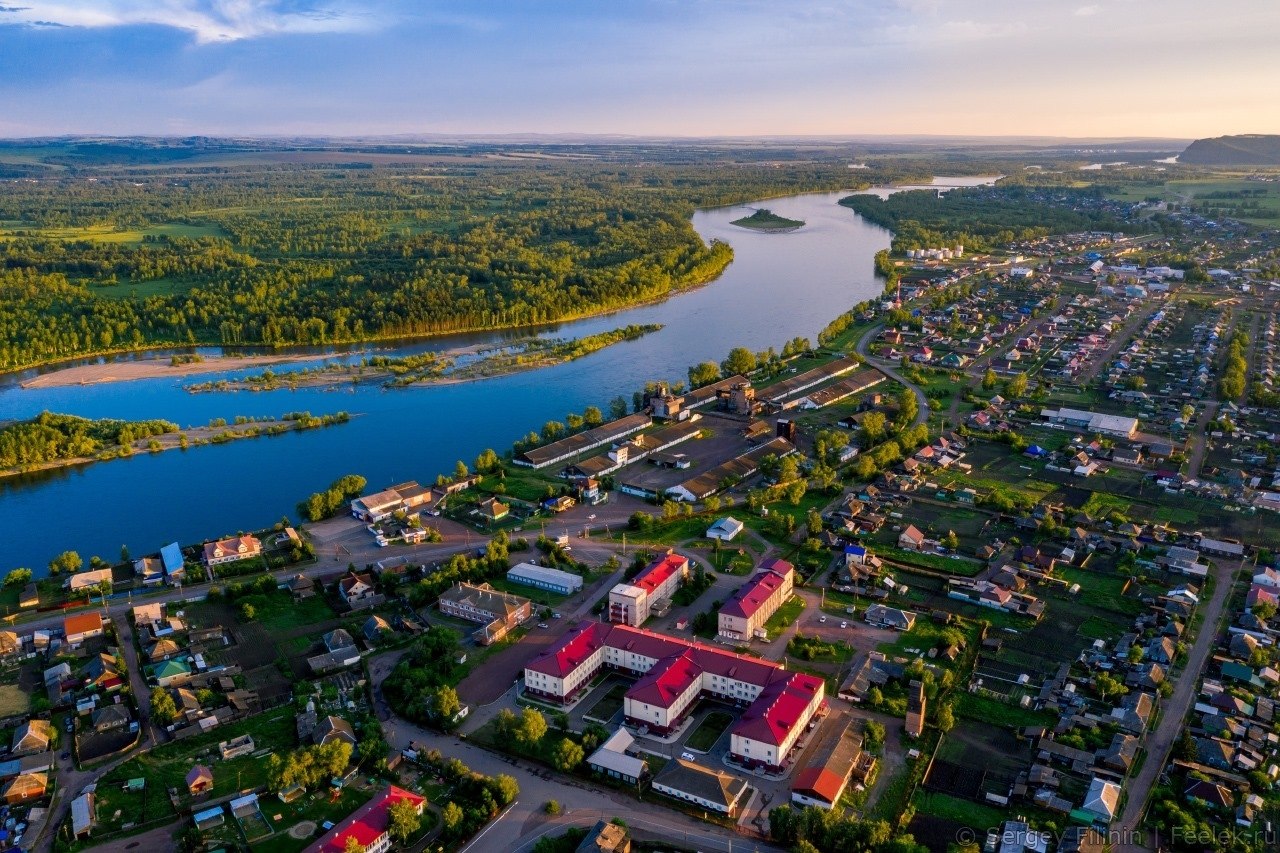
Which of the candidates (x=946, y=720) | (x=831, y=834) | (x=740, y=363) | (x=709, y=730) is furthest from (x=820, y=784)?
(x=740, y=363)

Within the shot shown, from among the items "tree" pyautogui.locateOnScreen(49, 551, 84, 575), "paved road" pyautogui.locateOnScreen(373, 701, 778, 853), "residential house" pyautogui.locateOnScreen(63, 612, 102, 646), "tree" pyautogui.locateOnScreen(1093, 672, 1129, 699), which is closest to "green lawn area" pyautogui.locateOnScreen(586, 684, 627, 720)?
"paved road" pyautogui.locateOnScreen(373, 701, 778, 853)

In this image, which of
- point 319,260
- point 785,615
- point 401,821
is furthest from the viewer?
point 319,260

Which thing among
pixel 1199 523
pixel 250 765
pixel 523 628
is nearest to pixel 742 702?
pixel 523 628

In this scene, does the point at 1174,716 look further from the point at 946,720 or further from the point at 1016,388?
the point at 1016,388

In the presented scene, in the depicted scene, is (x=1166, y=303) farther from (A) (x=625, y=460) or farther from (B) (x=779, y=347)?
(A) (x=625, y=460)

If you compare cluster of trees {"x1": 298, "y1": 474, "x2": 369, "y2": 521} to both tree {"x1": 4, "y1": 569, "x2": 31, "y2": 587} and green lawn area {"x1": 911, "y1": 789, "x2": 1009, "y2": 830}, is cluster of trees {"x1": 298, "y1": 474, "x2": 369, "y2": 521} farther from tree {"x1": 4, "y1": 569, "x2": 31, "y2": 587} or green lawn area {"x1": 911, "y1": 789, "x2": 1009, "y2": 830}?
green lawn area {"x1": 911, "y1": 789, "x2": 1009, "y2": 830}

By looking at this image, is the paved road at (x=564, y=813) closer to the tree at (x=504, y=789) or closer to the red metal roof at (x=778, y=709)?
the tree at (x=504, y=789)
